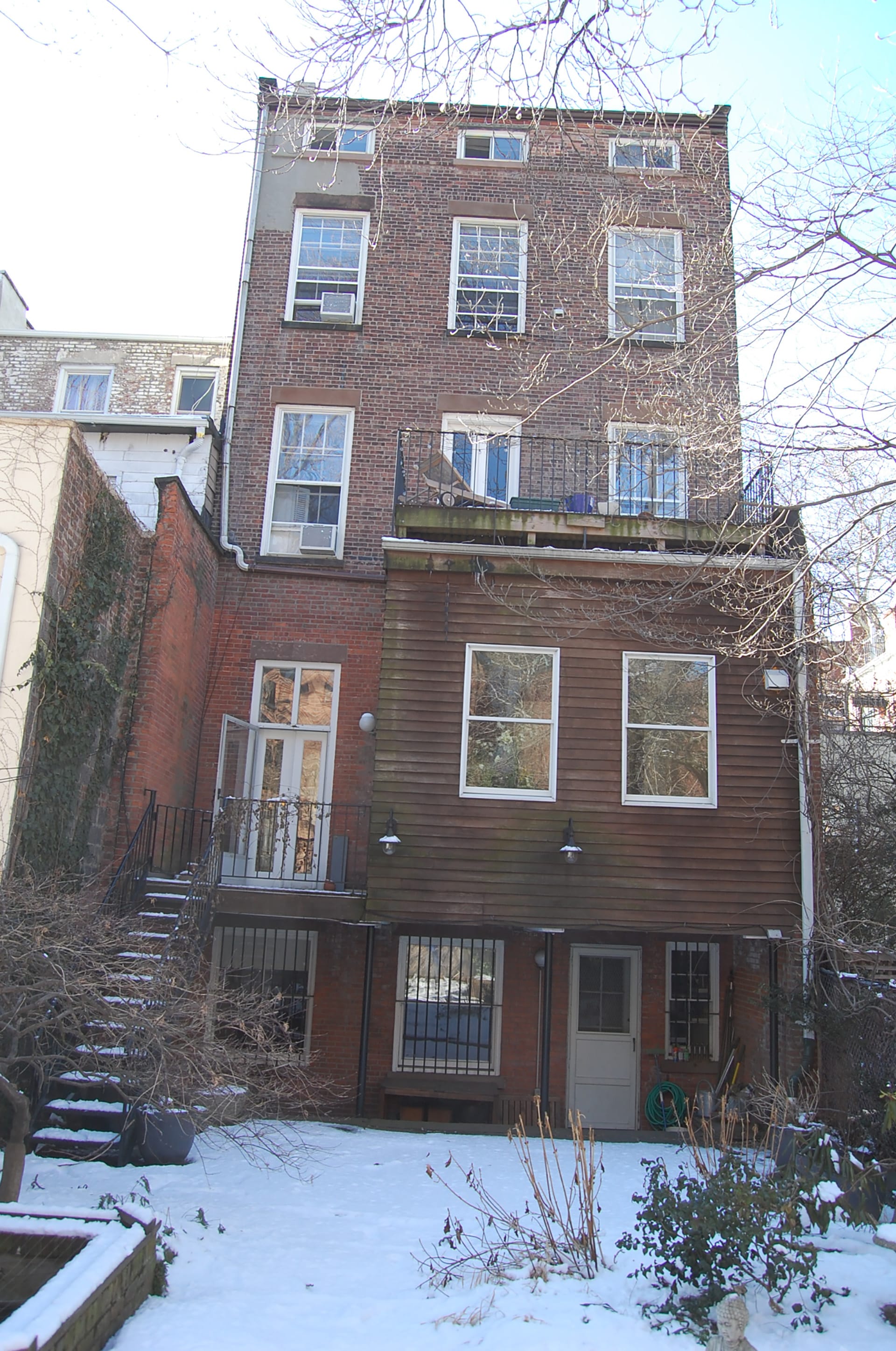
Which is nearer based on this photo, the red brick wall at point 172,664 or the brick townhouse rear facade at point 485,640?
the brick townhouse rear facade at point 485,640

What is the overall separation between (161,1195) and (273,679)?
262 inches

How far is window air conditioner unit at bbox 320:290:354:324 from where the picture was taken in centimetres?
1362

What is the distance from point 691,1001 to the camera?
1196 cm

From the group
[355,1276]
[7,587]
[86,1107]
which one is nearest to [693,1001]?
[355,1276]

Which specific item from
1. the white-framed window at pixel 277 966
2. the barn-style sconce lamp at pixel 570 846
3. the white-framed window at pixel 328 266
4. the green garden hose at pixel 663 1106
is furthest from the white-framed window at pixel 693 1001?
the white-framed window at pixel 328 266

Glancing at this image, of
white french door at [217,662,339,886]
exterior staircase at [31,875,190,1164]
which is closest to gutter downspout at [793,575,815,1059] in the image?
white french door at [217,662,339,886]

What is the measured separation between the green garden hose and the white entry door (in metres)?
0.38

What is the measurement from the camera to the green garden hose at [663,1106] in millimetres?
11188

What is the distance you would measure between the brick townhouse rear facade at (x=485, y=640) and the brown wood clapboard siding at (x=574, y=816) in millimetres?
34

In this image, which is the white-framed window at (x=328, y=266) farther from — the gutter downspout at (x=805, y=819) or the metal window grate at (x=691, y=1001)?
the metal window grate at (x=691, y=1001)

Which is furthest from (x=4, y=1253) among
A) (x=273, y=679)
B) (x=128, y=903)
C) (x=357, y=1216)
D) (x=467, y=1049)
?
(x=273, y=679)

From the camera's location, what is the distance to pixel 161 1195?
7148 mm

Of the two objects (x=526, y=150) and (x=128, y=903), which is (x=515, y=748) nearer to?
(x=128, y=903)

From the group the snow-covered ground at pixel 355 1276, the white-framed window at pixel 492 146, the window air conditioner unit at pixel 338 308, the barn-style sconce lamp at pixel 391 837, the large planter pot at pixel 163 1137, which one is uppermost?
the white-framed window at pixel 492 146
